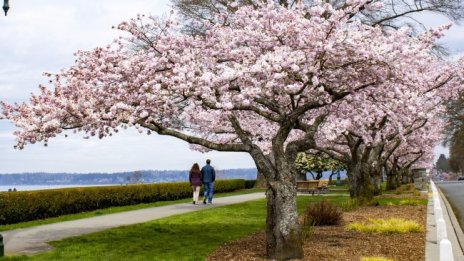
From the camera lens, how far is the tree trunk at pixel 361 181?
2078 cm

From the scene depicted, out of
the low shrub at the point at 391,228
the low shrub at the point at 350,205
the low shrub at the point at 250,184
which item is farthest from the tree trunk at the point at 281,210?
the low shrub at the point at 250,184

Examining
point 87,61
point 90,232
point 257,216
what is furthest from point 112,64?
point 257,216

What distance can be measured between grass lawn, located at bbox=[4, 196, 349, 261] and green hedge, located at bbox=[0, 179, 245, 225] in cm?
483

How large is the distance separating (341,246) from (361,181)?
10755 mm

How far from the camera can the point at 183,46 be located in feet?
34.9

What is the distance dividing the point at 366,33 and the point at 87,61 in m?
5.61

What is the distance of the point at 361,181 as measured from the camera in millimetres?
21125

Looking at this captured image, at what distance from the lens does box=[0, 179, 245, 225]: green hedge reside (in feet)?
55.3

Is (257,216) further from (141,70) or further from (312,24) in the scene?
(312,24)

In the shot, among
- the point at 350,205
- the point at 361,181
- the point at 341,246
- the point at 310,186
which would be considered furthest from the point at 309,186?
the point at 341,246

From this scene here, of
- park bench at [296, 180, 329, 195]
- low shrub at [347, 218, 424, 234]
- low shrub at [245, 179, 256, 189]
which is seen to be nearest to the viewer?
low shrub at [347, 218, 424, 234]

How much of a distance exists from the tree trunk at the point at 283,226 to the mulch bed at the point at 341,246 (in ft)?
0.99

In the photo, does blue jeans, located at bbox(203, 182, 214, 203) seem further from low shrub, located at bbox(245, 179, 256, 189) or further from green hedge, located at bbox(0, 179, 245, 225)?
low shrub, located at bbox(245, 179, 256, 189)

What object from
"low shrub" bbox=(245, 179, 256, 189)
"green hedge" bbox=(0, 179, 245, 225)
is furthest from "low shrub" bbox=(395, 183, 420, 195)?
"green hedge" bbox=(0, 179, 245, 225)
